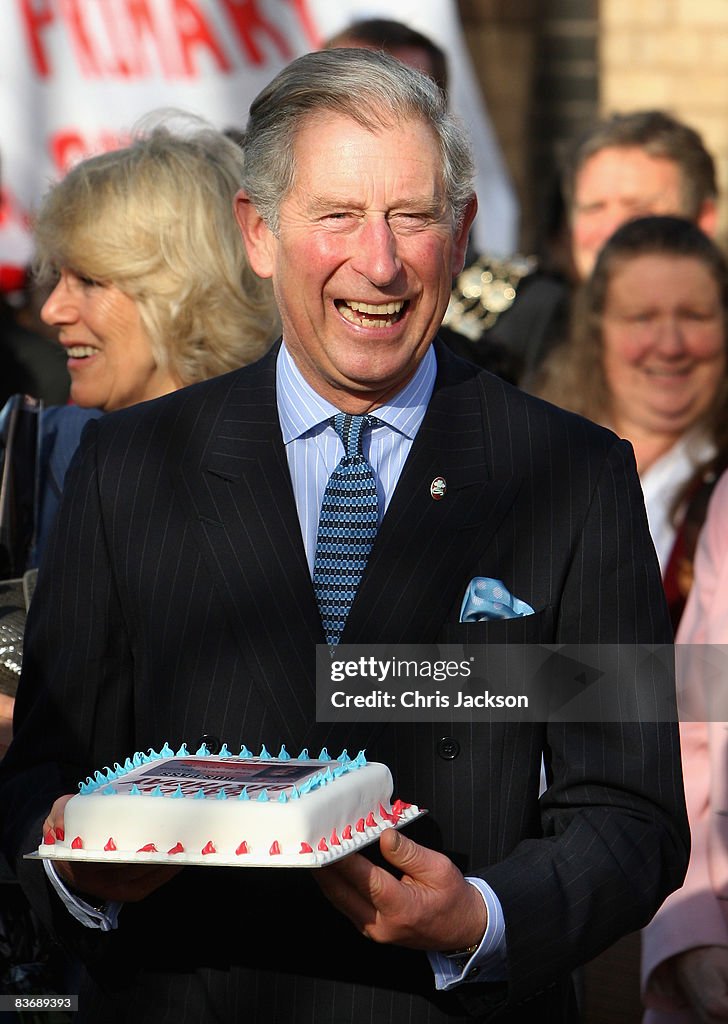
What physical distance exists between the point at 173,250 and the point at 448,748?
5.63 ft

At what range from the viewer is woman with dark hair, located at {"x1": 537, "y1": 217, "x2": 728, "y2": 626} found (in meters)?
4.48

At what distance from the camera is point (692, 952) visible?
310 cm

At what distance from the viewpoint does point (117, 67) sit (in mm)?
6984

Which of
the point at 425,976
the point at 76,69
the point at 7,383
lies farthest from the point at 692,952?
the point at 76,69

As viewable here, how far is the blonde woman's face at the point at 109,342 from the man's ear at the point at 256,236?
1.13 m

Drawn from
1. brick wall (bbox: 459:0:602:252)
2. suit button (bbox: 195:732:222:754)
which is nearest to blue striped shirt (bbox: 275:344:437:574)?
suit button (bbox: 195:732:222:754)

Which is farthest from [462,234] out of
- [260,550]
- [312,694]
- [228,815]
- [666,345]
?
[666,345]

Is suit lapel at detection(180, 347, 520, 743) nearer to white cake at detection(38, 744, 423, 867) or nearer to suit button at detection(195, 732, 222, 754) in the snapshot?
suit button at detection(195, 732, 222, 754)

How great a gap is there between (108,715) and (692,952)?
138 centimetres

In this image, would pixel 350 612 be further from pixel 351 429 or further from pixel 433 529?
pixel 351 429

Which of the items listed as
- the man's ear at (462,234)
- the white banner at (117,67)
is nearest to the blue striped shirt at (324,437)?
the man's ear at (462,234)

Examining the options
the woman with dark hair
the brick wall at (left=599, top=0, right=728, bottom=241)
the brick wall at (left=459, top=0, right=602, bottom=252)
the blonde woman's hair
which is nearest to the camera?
the blonde woman's hair

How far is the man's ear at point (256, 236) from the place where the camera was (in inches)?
97.9

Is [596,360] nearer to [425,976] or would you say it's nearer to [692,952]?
[692,952]
